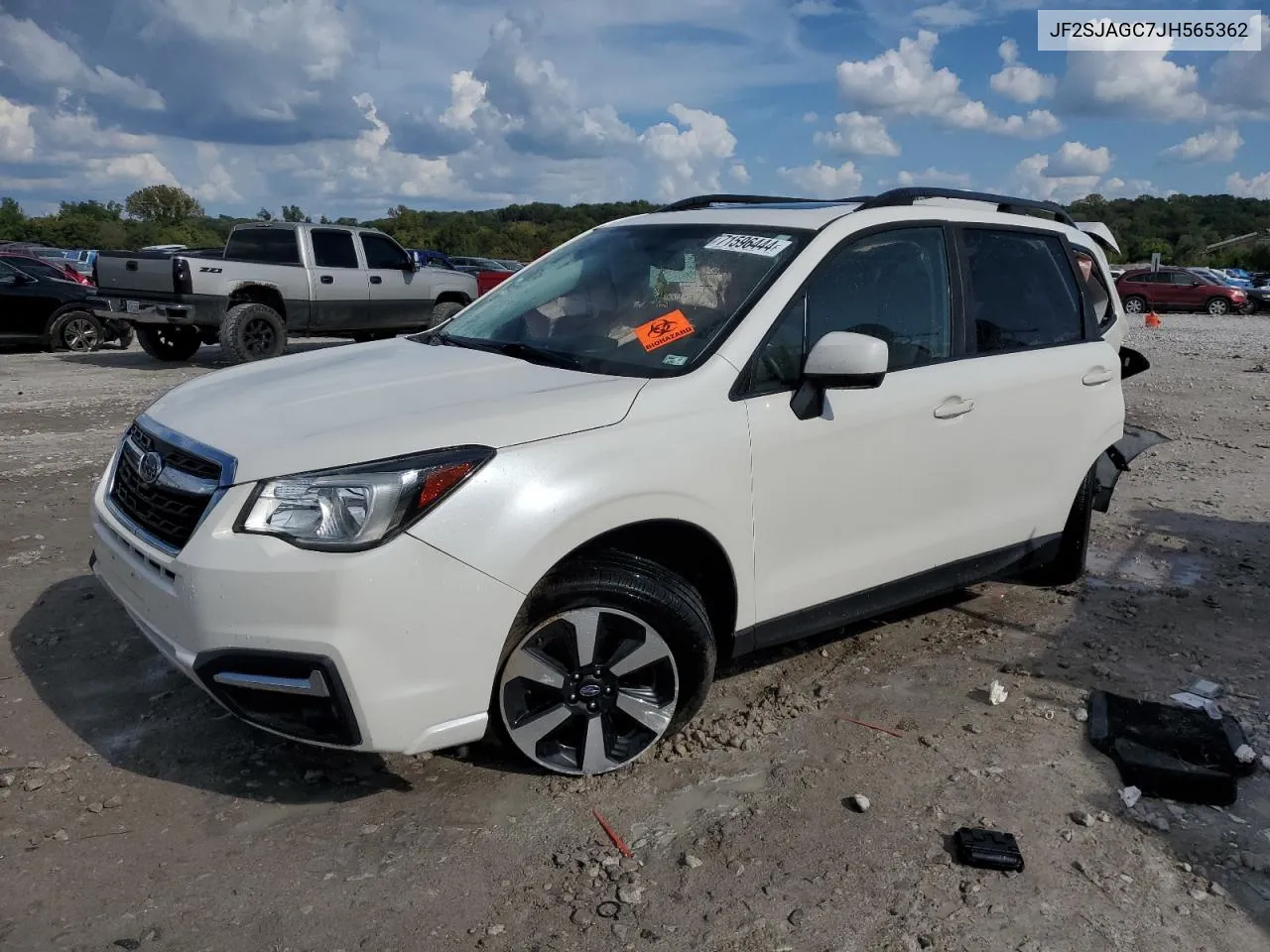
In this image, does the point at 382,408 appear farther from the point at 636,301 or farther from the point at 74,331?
the point at 74,331

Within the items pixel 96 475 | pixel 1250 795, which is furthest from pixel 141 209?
pixel 1250 795

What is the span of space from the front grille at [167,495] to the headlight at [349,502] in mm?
230

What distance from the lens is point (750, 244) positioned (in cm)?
377

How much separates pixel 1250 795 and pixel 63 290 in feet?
54.0

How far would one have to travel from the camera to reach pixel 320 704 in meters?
2.76

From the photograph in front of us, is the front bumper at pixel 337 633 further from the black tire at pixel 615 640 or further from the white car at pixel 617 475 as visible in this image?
the black tire at pixel 615 640

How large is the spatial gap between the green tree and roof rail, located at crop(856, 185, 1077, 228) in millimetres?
89332

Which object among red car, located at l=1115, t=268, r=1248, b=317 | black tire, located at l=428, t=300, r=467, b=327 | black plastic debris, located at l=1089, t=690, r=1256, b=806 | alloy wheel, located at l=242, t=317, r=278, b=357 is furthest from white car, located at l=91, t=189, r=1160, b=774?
red car, located at l=1115, t=268, r=1248, b=317

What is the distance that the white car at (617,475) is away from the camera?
276 centimetres

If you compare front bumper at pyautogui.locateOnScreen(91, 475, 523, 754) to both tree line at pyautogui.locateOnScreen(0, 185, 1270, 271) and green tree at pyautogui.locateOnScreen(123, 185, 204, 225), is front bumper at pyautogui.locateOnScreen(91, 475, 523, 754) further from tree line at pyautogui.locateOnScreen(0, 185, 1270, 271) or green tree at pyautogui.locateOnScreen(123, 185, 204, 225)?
green tree at pyautogui.locateOnScreen(123, 185, 204, 225)

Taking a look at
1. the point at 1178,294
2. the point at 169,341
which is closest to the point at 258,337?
the point at 169,341

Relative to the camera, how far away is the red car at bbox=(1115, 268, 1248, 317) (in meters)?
31.6

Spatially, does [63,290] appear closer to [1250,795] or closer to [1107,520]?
[1107,520]

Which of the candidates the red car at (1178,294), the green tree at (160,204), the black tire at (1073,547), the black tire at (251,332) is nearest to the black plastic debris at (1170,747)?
the black tire at (1073,547)
